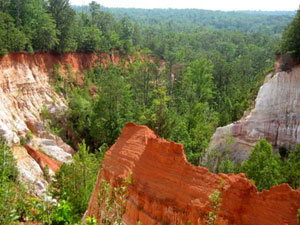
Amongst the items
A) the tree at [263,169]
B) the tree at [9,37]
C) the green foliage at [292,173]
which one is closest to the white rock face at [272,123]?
the green foliage at [292,173]

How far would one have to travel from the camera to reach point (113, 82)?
35.3 metres

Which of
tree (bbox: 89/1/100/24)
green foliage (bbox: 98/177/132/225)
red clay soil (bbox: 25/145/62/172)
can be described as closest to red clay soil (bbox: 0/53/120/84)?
red clay soil (bbox: 25/145/62/172)

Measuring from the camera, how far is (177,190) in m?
11.4

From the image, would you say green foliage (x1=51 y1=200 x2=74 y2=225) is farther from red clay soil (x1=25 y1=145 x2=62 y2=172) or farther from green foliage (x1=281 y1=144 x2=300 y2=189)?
red clay soil (x1=25 y1=145 x2=62 y2=172)

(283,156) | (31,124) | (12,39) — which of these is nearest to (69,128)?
(31,124)

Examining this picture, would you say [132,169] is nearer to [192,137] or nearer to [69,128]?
[192,137]

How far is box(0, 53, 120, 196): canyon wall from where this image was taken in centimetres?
2492

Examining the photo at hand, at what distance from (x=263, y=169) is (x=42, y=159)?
1691cm

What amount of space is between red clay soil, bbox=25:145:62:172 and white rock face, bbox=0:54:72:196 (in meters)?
0.42

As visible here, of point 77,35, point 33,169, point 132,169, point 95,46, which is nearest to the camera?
point 132,169

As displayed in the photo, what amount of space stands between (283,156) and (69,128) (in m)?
22.2

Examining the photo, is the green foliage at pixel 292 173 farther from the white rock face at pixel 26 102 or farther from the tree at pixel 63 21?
the tree at pixel 63 21

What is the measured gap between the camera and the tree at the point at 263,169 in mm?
16688

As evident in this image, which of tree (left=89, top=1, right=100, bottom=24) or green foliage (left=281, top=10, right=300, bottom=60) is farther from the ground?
tree (left=89, top=1, right=100, bottom=24)
